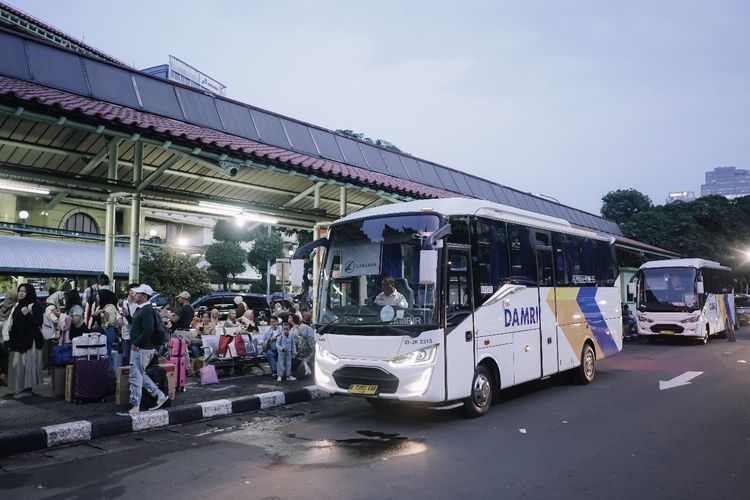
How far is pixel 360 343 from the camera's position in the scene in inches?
296

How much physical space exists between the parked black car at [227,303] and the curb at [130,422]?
10037 mm

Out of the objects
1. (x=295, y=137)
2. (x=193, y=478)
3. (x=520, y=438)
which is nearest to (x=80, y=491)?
(x=193, y=478)

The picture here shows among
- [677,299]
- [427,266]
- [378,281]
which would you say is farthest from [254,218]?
[677,299]

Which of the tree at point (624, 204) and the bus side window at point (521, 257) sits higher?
the tree at point (624, 204)

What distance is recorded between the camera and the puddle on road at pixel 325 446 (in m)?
5.96

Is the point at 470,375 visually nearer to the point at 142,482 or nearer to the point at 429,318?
the point at 429,318

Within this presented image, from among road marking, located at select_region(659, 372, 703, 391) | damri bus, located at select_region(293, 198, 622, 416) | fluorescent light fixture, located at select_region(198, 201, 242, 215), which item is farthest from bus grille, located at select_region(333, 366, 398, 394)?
road marking, located at select_region(659, 372, 703, 391)

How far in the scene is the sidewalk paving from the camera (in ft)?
21.9

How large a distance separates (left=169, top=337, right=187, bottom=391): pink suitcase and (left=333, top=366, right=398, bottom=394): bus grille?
334 cm

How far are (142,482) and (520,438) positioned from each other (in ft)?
14.1

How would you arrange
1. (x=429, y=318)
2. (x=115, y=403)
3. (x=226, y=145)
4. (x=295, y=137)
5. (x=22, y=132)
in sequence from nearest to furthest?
(x=429, y=318)
(x=115, y=403)
(x=22, y=132)
(x=226, y=145)
(x=295, y=137)

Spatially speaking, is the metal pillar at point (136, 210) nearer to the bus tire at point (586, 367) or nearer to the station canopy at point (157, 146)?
the station canopy at point (157, 146)

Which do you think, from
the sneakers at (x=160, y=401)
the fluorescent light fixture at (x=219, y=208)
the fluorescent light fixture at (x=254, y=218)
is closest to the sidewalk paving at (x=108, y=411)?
the sneakers at (x=160, y=401)

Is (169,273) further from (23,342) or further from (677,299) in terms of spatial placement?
(677,299)
